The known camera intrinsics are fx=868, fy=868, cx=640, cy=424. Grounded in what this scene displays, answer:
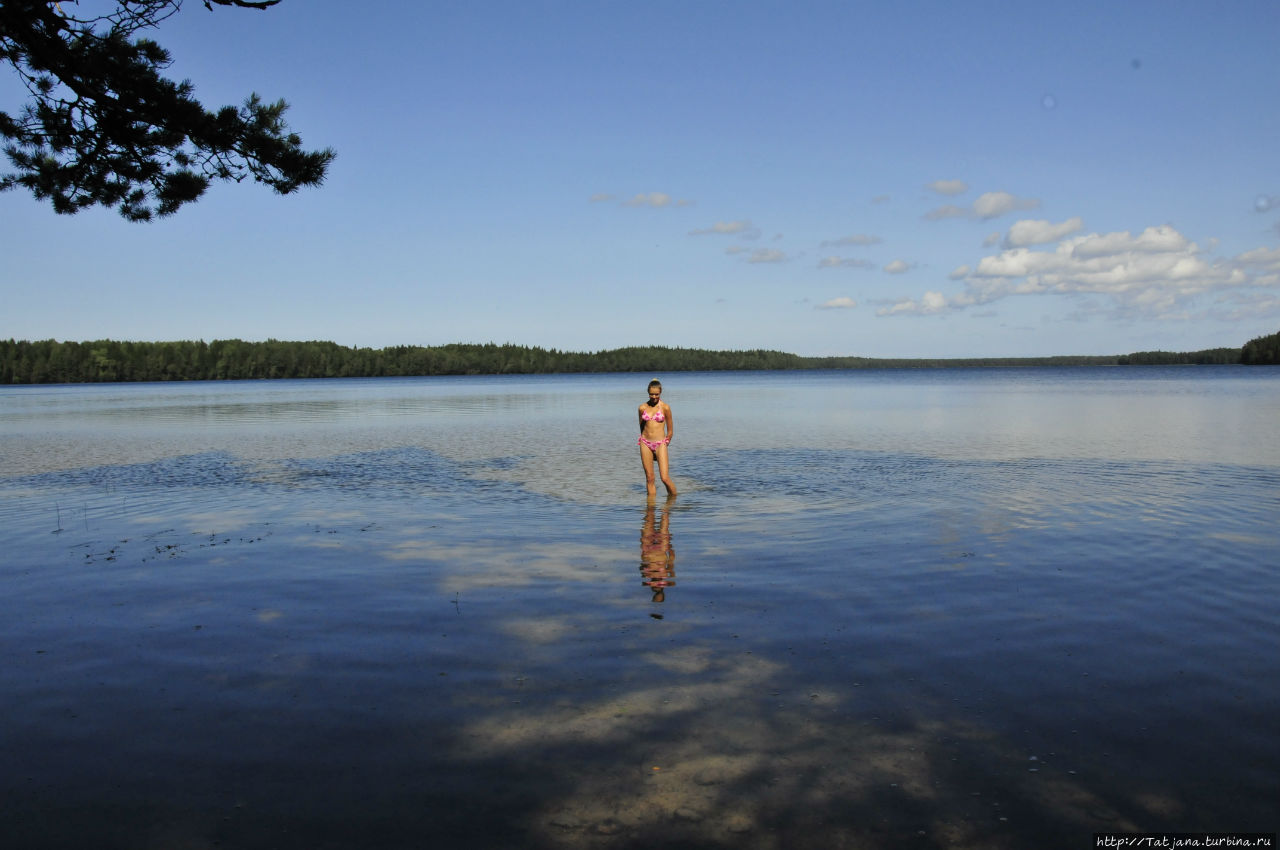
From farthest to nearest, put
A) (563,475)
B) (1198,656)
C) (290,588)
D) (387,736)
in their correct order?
(563,475) < (290,588) < (1198,656) < (387,736)

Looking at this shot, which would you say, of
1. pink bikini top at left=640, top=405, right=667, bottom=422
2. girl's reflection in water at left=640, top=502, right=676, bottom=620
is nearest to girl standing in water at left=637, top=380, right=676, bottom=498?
pink bikini top at left=640, top=405, right=667, bottom=422

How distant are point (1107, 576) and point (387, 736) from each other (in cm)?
815

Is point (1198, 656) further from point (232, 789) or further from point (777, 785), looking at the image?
Answer: point (232, 789)

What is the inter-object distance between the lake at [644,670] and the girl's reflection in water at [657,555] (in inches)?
2.9

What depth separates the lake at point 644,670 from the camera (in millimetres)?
4664

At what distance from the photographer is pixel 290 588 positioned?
32.2ft

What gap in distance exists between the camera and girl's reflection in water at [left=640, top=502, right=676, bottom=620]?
31.6ft

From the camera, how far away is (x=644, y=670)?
676cm

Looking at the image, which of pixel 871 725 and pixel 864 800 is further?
pixel 871 725

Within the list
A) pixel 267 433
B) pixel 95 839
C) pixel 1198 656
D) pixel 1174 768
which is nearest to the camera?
pixel 95 839

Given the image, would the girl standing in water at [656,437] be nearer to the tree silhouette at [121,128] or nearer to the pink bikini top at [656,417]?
the pink bikini top at [656,417]

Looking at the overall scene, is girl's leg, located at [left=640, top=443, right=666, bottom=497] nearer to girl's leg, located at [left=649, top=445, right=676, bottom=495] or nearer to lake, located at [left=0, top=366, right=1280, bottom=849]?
girl's leg, located at [left=649, top=445, right=676, bottom=495]

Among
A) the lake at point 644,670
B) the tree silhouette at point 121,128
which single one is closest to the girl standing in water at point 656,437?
the lake at point 644,670

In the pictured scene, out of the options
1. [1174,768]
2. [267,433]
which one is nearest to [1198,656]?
[1174,768]
